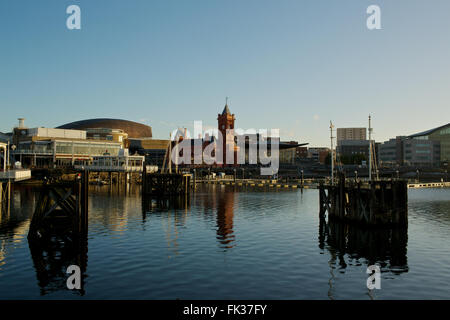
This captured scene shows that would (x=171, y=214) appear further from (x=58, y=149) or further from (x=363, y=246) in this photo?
(x=58, y=149)

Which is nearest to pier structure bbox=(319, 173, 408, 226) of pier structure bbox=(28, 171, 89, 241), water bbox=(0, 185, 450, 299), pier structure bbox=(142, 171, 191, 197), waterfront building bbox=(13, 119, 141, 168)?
water bbox=(0, 185, 450, 299)

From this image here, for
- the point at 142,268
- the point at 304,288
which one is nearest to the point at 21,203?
the point at 142,268

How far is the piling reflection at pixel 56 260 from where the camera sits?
23.7 m

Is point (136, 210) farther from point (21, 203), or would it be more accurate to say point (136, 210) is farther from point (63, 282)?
point (63, 282)

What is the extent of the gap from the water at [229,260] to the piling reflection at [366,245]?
0.09 metres

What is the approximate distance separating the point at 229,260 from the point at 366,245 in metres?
13.9

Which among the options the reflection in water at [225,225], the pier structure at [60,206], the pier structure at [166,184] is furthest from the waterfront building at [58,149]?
the pier structure at [60,206]

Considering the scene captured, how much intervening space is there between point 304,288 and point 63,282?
1497 cm

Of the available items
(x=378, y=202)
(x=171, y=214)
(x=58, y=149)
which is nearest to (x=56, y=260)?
(x=171, y=214)

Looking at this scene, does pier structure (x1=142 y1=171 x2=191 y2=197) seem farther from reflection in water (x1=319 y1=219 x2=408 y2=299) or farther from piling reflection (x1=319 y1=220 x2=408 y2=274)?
piling reflection (x1=319 y1=220 x2=408 y2=274)

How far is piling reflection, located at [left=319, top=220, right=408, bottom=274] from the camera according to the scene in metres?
30.0

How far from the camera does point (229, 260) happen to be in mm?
30125

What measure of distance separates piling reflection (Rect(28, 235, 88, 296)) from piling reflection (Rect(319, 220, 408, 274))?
19050mm

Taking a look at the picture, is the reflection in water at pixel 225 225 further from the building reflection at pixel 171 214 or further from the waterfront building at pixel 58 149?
the waterfront building at pixel 58 149
